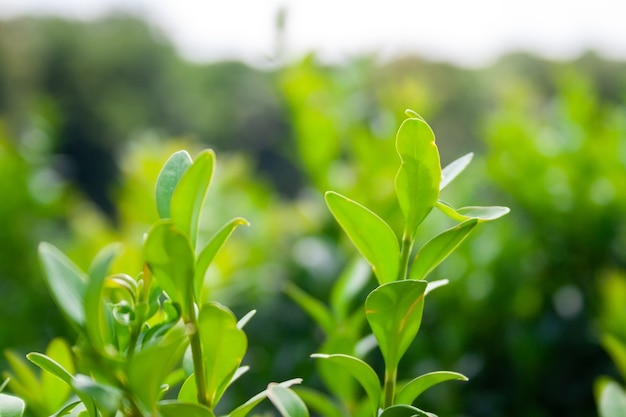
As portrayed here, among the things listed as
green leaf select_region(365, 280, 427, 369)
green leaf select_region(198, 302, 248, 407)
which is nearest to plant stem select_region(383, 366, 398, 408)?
green leaf select_region(365, 280, 427, 369)

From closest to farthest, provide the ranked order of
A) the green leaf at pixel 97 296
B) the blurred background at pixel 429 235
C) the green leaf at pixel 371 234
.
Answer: the green leaf at pixel 97 296
the green leaf at pixel 371 234
the blurred background at pixel 429 235

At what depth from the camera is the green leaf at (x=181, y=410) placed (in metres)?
0.37

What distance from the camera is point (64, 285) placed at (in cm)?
36

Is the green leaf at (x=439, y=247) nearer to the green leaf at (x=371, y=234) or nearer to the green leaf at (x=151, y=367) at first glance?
the green leaf at (x=371, y=234)

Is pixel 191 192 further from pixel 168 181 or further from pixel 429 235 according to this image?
pixel 429 235

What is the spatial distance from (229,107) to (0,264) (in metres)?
17.1

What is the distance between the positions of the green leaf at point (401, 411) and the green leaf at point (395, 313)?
0.13 feet

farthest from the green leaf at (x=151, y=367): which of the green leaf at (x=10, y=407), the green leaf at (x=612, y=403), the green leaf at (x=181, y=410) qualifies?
the green leaf at (x=612, y=403)

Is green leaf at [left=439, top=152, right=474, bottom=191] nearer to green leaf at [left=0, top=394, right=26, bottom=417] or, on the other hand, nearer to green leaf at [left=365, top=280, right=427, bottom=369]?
green leaf at [left=365, top=280, right=427, bottom=369]

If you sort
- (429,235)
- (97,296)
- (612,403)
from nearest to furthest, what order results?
(97,296), (612,403), (429,235)

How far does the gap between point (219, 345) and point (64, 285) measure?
0.35 feet

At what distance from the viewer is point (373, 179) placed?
142 cm

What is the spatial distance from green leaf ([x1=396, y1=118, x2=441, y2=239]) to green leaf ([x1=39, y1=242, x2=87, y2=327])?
21 centimetres

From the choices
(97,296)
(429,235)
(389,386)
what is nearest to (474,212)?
(389,386)
